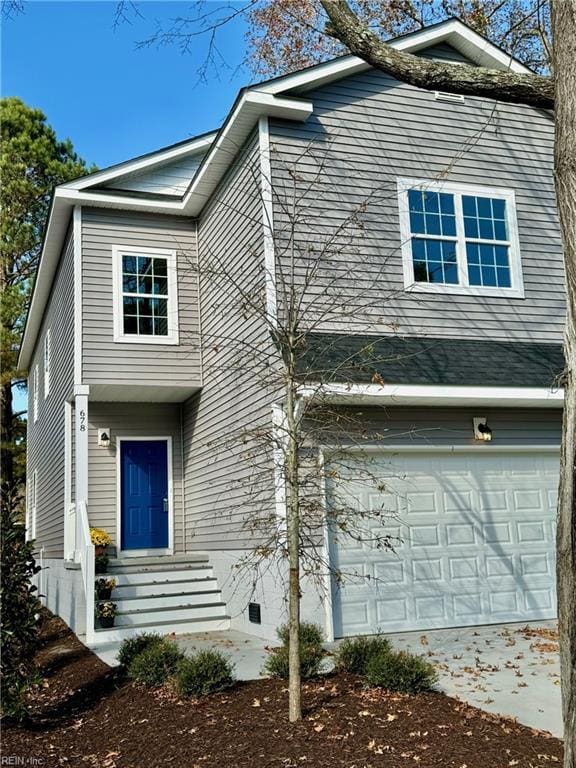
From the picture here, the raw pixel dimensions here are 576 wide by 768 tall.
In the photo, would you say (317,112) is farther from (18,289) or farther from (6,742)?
(18,289)

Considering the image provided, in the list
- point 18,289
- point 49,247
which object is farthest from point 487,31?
point 18,289

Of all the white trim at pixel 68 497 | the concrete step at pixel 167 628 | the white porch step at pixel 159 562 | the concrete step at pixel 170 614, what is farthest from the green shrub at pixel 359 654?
the white trim at pixel 68 497

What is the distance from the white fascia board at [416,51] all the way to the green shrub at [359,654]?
6.63 metres

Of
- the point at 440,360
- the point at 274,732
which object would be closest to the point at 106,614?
the point at 274,732

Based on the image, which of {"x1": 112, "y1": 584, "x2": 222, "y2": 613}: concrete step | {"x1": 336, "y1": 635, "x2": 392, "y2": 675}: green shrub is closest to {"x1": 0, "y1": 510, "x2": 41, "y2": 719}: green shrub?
{"x1": 336, "y1": 635, "x2": 392, "y2": 675}: green shrub

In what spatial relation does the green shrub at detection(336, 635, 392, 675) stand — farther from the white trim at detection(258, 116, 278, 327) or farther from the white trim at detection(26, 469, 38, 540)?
the white trim at detection(26, 469, 38, 540)

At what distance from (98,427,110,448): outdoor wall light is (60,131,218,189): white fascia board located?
3.85m

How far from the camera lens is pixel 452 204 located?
10852 millimetres

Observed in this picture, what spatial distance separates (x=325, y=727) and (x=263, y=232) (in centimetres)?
609

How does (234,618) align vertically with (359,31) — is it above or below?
below

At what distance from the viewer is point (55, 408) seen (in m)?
14.7

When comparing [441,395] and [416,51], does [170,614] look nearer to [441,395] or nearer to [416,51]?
[441,395]

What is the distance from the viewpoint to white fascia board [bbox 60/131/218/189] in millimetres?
11914

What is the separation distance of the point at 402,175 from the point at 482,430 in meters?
3.62
